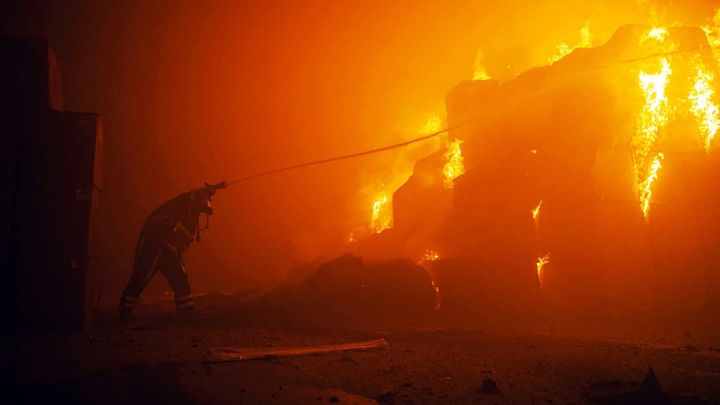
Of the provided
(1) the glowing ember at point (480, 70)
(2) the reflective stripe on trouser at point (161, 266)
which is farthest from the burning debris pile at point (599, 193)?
(1) the glowing ember at point (480, 70)

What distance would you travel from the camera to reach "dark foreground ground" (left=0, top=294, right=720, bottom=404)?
3.93 metres

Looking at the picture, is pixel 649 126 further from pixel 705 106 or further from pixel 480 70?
pixel 480 70

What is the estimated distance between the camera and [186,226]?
29.9 feet

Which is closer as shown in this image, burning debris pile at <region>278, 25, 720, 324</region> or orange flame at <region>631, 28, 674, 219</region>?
burning debris pile at <region>278, 25, 720, 324</region>

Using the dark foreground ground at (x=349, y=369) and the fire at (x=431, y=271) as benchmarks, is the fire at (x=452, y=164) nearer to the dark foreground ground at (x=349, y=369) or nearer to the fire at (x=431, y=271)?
the fire at (x=431, y=271)

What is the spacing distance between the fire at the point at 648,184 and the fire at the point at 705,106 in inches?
70.8

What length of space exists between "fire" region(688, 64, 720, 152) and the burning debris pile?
4cm

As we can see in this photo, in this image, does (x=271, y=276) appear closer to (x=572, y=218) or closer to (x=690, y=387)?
(x=572, y=218)

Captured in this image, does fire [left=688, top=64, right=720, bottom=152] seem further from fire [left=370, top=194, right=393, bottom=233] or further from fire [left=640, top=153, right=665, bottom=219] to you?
fire [left=370, top=194, right=393, bottom=233]

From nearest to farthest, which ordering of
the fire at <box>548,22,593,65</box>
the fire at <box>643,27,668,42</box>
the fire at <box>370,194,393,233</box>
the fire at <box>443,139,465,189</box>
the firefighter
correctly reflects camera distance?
the firefighter < the fire at <box>643,27,668,42</box> < the fire at <box>443,139,465,189</box> < the fire at <box>548,22,593,65</box> < the fire at <box>370,194,393,233</box>

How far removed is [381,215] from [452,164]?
5999 mm

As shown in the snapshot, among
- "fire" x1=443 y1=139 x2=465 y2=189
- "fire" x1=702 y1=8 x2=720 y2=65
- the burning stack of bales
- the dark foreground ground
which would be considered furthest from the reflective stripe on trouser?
"fire" x1=702 y1=8 x2=720 y2=65

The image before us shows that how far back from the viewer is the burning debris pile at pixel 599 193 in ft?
41.3

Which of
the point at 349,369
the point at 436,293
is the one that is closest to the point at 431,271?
the point at 436,293
